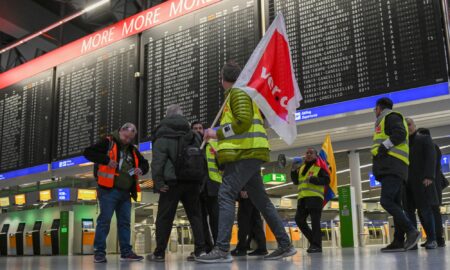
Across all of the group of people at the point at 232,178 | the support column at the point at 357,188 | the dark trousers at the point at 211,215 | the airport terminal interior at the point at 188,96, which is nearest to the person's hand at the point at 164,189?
the group of people at the point at 232,178

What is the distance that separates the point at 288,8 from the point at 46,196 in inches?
276

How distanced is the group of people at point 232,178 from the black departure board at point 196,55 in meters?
1.86

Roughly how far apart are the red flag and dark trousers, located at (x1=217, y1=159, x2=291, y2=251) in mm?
512

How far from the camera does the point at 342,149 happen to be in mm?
7750

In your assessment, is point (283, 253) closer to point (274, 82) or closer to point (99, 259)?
point (274, 82)

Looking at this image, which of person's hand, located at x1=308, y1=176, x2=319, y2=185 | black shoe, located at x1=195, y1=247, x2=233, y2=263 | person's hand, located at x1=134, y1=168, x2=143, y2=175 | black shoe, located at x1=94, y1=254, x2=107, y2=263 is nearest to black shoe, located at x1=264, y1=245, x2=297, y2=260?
black shoe, located at x1=195, y1=247, x2=233, y2=263

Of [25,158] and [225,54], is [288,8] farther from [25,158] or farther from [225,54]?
[25,158]

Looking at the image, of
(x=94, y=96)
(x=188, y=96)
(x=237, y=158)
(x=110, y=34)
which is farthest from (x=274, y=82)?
(x=110, y=34)

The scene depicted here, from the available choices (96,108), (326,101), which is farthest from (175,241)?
(326,101)

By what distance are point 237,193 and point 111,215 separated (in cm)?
196

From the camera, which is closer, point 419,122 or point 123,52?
point 419,122

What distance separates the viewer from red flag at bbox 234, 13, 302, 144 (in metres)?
4.24

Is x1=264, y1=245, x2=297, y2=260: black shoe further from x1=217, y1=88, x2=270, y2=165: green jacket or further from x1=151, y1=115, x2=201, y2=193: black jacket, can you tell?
x1=151, y1=115, x2=201, y2=193: black jacket

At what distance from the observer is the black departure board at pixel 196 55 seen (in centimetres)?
745
